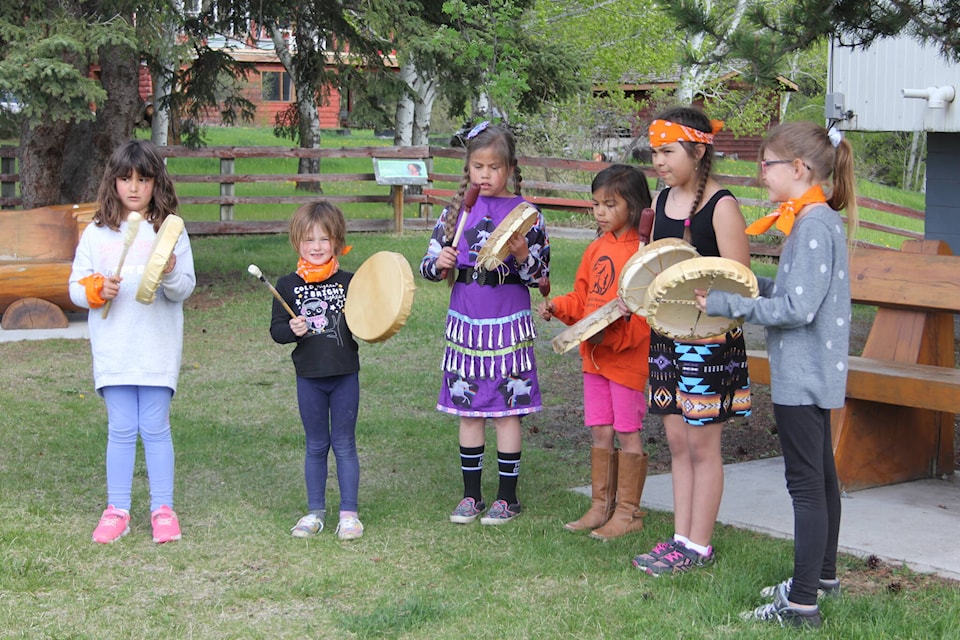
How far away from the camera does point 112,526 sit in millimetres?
4629

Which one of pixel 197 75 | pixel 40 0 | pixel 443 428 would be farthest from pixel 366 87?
pixel 443 428

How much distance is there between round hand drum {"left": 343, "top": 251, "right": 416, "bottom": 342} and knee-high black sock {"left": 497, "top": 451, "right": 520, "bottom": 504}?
0.80 metres

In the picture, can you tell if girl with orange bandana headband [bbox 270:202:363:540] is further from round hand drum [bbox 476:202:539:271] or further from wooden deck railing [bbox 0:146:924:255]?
wooden deck railing [bbox 0:146:924:255]

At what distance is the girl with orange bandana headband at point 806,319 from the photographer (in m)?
3.55

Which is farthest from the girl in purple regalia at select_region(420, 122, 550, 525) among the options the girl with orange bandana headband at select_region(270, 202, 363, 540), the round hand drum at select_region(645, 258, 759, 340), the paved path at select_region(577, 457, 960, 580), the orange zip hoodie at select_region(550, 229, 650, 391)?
the round hand drum at select_region(645, 258, 759, 340)

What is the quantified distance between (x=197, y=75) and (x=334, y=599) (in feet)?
31.9

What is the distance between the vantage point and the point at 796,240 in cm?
359

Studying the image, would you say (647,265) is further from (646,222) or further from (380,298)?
(380,298)

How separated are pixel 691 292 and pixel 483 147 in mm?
1377

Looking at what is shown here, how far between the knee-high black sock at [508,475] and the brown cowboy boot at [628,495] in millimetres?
469

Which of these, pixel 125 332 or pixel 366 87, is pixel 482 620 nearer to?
pixel 125 332

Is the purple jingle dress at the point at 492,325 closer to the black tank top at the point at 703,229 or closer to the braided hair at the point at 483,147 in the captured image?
the braided hair at the point at 483,147

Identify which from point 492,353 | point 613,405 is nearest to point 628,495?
point 613,405

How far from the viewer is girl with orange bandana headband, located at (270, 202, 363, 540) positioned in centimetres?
468
